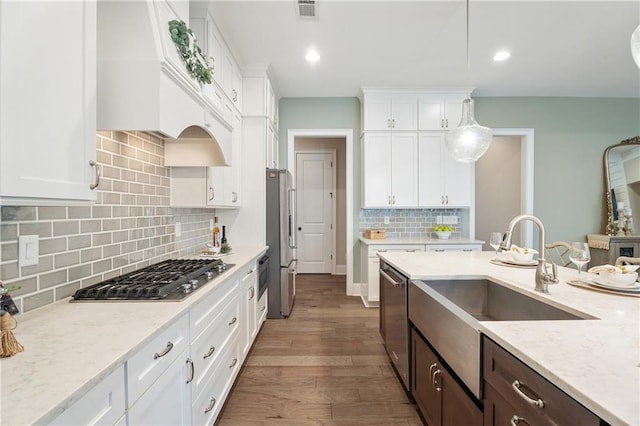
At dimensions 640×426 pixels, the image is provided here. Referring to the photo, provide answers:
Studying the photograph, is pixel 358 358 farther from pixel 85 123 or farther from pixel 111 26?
pixel 111 26

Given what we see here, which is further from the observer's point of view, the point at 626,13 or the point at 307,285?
the point at 307,285

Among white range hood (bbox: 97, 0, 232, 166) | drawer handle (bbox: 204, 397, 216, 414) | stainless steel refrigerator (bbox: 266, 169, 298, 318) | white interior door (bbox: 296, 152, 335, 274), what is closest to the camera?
white range hood (bbox: 97, 0, 232, 166)

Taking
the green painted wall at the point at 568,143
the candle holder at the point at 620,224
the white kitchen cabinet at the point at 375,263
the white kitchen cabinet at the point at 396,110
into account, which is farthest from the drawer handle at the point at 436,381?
the candle holder at the point at 620,224

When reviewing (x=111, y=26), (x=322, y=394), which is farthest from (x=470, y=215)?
(x=111, y=26)

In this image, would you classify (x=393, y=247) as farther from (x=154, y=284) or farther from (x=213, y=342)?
(x=154, y=284)

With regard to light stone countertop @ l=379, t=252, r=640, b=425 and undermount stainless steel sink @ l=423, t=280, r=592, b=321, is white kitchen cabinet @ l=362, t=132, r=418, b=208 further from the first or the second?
light stone countertop @ l=379, t=252, r=640, b=425

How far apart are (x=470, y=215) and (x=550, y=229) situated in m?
1.22

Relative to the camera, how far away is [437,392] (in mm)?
1373

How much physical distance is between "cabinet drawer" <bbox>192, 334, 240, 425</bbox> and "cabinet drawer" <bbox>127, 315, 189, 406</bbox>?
0.38 m

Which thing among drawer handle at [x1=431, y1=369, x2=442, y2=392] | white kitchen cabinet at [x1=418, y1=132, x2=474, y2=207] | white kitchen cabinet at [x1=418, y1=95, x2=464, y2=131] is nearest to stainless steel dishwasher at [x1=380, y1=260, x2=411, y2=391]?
drawer handle at [x1=431, y1=369, x2=442, y2=392]

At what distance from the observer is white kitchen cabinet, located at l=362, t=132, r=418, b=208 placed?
3.86 m

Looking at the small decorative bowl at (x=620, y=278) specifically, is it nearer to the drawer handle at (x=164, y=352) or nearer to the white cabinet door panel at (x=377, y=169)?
the drawer handle at (x=164, y=352)

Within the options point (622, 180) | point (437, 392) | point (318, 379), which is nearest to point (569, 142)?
point (622, 180)

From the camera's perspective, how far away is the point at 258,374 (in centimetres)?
217
